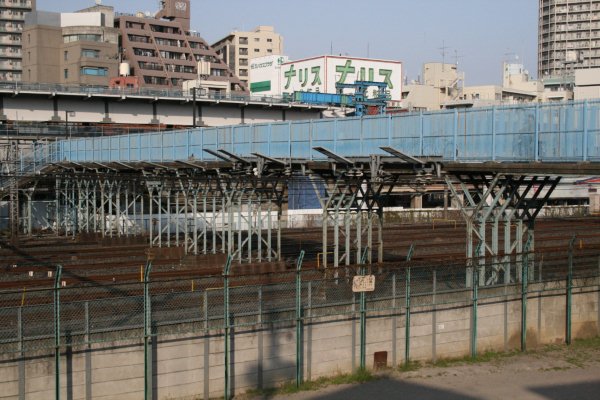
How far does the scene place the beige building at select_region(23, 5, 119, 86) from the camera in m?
93.4

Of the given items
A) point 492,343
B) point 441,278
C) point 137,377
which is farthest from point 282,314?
point 492,343

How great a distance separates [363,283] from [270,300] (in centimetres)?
224

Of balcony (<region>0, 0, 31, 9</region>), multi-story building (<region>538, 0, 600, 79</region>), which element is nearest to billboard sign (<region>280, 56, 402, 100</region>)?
balcony (<region>0, 0, 31, 9</region>)

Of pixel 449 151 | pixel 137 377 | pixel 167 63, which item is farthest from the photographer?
pixel 167 63

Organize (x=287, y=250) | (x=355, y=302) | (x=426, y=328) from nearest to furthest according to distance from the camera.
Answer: (x=355, y=302) < (x=426, y=328) < (x=287, y=250)

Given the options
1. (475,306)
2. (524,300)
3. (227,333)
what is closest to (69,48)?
(524,300)

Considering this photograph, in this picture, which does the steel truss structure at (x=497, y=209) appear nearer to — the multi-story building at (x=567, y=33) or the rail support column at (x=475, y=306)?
the rail support column at (x=475, y=306)

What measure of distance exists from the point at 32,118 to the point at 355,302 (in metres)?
41.7

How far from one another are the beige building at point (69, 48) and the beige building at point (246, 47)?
3002cm

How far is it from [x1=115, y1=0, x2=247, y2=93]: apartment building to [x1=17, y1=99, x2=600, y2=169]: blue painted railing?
7141cm

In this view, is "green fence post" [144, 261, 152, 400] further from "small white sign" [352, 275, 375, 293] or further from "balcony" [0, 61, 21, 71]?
"balcony" [0, 61, 21, 71]

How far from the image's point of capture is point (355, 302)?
61.1 feet

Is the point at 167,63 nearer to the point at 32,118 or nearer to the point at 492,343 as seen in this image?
the point at 32,118

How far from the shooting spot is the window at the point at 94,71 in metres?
92.8
